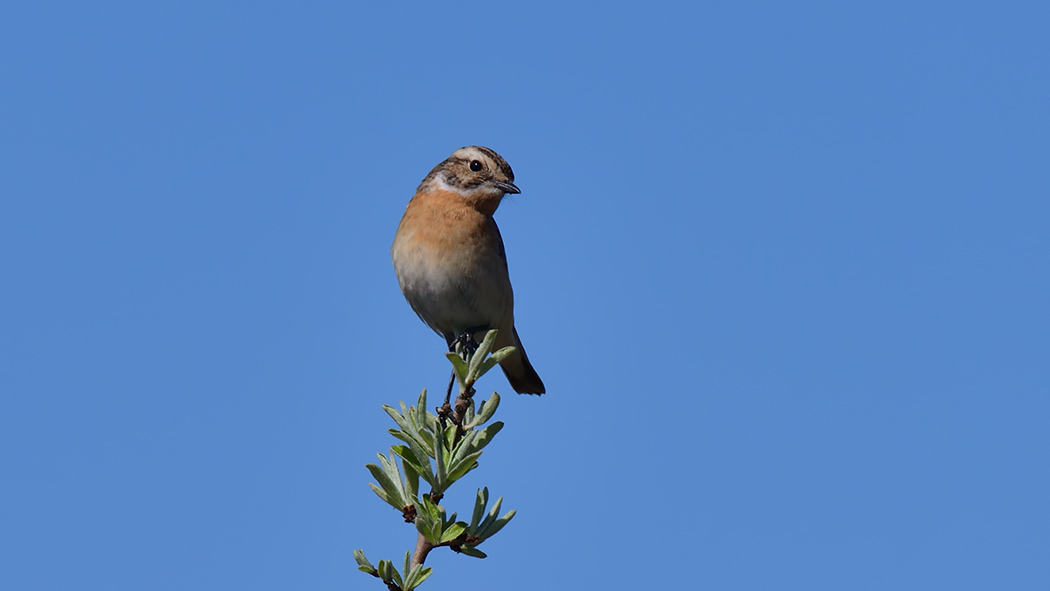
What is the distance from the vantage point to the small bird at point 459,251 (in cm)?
871

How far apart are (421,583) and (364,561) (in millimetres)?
236

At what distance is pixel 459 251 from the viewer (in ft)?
28.8

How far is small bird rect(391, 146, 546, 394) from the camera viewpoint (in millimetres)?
8711

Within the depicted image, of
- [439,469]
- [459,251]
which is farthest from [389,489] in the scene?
[459,251]

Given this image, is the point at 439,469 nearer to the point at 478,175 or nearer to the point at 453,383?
the point at 453,383

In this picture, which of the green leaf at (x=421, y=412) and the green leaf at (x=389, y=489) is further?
the green leaf at (x=421, y=412)

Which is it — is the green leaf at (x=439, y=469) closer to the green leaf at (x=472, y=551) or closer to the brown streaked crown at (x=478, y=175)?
the green leaf at (x=472, y=551)

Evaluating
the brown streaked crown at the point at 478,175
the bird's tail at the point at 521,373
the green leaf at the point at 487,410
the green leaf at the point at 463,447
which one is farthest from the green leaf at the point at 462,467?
the bird's tail at the point at 521,373

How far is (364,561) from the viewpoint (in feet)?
12.2

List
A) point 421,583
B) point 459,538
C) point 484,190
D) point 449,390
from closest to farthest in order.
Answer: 1. point 421,583
2. point 459,538
3. point 449,390
4. point 484,190

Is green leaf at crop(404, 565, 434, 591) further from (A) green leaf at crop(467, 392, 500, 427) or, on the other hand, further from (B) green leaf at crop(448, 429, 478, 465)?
(A) green leaf at crop(467, 392, 500, 427)

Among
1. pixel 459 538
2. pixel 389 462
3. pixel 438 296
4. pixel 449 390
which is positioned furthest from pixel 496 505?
pixel 438 296

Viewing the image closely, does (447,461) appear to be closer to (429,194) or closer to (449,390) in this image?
(449,390)

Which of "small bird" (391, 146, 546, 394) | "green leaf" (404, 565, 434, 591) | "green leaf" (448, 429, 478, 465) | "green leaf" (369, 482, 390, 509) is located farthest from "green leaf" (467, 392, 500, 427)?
"small bird" (391, 146, 546, 394)
